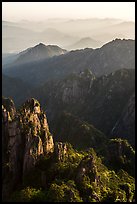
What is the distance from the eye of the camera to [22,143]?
75.2 metres

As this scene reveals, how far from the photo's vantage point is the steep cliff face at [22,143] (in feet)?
240

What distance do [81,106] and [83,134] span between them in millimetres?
71220

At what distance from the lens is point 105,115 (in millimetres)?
182750

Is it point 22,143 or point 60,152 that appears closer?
point 22,143

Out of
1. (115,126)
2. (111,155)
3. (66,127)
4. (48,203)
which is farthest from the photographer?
(115,126)

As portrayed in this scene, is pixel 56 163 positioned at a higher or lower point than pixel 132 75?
lower

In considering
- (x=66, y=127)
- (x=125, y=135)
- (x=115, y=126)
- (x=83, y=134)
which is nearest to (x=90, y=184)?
(x=83, y=134)

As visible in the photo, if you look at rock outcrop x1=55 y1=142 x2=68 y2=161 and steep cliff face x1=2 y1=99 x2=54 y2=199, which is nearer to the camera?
steep cliff face x1=2 y1=99 x2=54 y2=199

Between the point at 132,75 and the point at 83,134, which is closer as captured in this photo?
the point at 83,134

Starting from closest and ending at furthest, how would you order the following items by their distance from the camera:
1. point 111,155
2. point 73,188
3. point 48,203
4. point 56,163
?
point 48,203 < point 73,188 < point 56,163 < point 111,155

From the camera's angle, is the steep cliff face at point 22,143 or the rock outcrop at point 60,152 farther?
the rock outcrop at point 60,152

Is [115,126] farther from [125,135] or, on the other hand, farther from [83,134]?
[83,134]

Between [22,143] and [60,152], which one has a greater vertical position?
[22,143]

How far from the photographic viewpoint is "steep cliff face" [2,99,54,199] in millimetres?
73062
